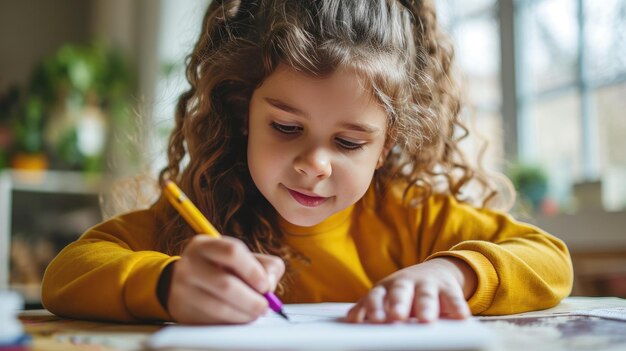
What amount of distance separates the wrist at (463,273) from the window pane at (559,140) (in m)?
1.48

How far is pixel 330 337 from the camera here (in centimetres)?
48

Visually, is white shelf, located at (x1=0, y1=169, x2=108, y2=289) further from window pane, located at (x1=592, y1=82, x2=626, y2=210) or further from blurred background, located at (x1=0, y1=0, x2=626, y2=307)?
window pane, located at (x1=592, y1=82, x2=626, y2=210)

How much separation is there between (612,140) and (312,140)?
4.97 feet

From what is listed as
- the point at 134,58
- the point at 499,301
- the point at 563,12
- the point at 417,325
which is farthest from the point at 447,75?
the point at 134,58

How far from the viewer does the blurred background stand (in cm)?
188

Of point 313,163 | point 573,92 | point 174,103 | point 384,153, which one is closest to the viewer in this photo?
point 313,163

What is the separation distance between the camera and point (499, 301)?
0.74 meters

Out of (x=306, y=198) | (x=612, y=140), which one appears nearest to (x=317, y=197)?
(x=306, y=198)

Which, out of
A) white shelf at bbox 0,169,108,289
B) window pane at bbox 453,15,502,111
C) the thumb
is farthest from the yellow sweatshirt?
white shelf at bbox 0,169,108,289

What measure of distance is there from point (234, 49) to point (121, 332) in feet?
1.52

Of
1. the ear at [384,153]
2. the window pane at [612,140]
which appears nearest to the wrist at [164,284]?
the ear at [384,153]

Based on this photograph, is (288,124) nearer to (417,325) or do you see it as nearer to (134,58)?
(417,325)

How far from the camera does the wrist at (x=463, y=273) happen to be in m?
0.71

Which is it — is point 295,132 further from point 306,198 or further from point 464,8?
point 464,8
